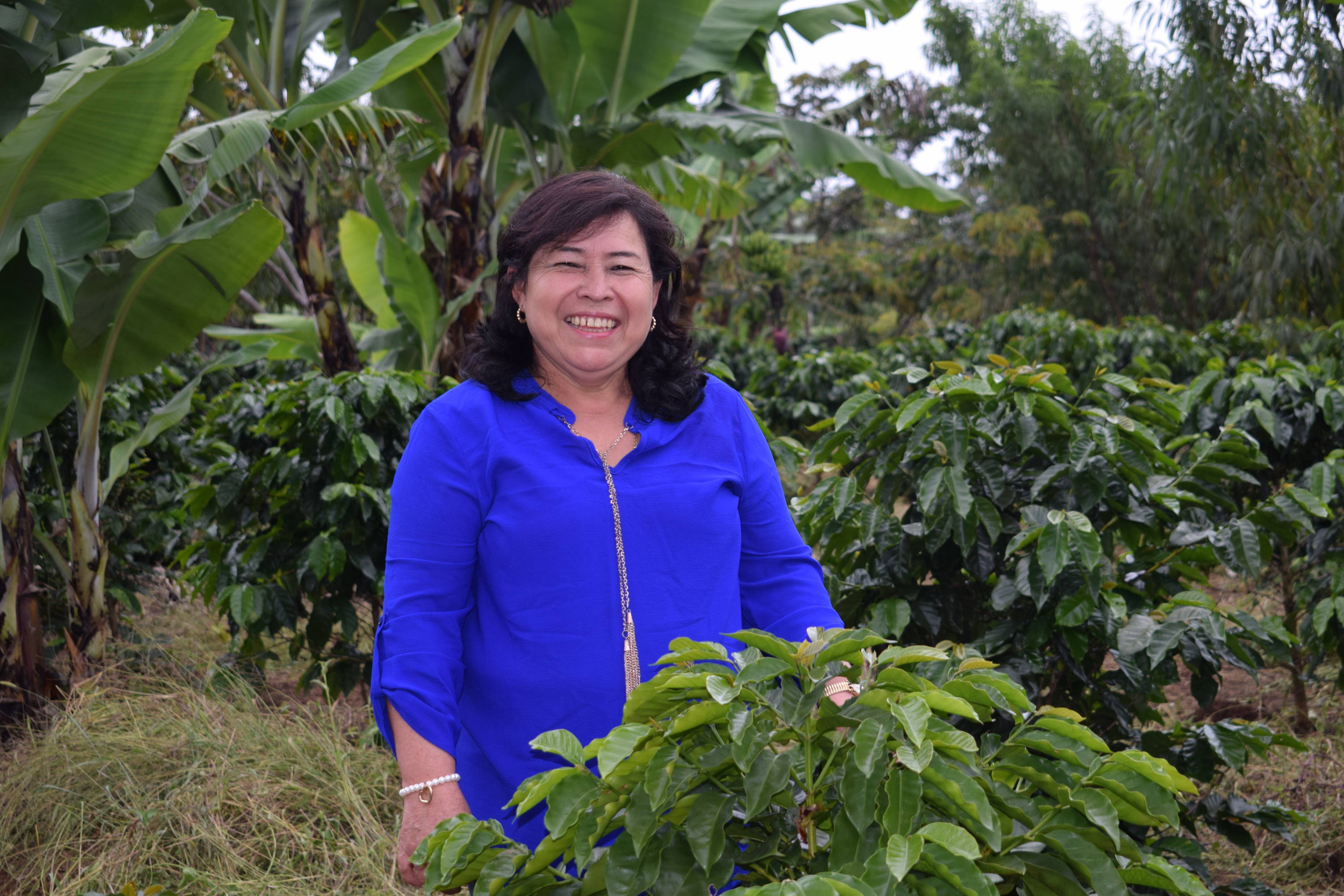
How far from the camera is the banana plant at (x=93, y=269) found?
3.26m

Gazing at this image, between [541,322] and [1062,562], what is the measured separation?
49.9 inches

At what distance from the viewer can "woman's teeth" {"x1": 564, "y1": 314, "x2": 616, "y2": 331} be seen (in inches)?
71.1

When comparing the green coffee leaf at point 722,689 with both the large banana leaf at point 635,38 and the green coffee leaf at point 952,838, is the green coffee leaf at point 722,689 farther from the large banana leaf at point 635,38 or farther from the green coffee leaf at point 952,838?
the large banana leaf at point 635,38

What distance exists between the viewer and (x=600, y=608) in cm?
174

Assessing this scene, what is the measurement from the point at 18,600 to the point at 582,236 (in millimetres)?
3262

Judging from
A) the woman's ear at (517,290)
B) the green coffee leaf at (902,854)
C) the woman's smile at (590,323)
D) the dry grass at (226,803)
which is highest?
the woman's ear at (517,290)

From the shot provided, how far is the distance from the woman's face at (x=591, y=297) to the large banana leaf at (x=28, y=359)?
276 cm

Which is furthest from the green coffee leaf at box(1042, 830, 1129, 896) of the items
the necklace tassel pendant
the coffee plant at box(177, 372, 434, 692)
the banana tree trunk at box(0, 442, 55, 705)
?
the banana tree trunk at box(0, 442, 55, 705)

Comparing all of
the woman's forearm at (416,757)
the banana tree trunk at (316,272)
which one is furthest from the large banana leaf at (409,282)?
the woman's forearm at (416,757)

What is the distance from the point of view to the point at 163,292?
3883 mm

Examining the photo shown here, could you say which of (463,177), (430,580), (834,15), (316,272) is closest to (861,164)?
(834,15)

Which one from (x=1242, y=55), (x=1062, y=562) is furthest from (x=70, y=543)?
(x=1242, y=55)

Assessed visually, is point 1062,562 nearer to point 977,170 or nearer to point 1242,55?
point 1242,55

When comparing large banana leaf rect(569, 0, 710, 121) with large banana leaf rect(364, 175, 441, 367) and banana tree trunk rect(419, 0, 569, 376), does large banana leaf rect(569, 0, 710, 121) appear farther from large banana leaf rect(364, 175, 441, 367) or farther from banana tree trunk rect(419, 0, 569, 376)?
large banana leaf rect(364, 175, 441, 367)
